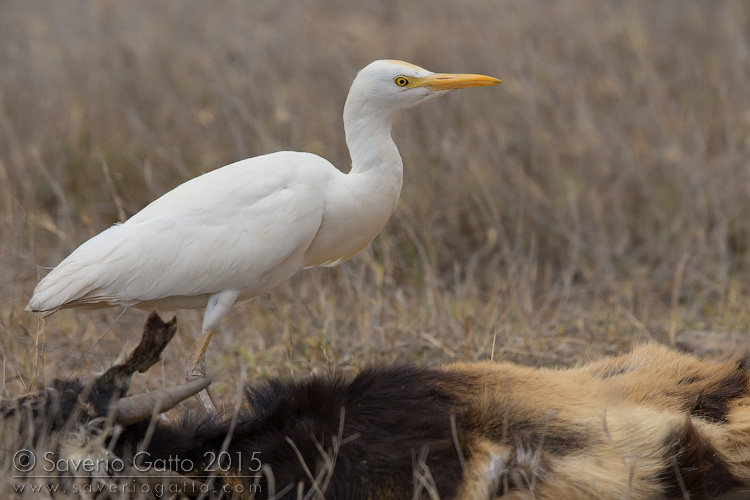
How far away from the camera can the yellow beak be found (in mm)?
3301

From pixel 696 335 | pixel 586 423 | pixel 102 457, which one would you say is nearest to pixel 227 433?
pixel 102 457

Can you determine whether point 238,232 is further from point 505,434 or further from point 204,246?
point 505,434

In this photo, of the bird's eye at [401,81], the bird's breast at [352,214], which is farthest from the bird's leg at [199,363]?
the bird's eye at [401,81]

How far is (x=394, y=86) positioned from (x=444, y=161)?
9.05 ft

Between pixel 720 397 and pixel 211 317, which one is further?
pixel 211 317

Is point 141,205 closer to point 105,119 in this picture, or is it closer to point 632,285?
point 105,119

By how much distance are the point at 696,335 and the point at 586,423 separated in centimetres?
178

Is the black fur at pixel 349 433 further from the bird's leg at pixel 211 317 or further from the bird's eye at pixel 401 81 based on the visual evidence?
the bird's eye at pixel 401 81

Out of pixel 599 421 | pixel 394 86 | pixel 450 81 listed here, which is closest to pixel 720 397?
pixel 599 421

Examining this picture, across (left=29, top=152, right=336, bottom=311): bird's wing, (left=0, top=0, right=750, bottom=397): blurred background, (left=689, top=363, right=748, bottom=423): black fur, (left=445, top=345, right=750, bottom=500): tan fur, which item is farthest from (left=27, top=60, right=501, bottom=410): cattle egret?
(left=689, top=363, right=748, bottom=423): black fur

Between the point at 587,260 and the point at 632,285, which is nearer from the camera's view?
the point at 632,285

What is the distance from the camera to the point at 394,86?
337 cm

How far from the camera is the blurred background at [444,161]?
14.4ft

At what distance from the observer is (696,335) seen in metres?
3.97
